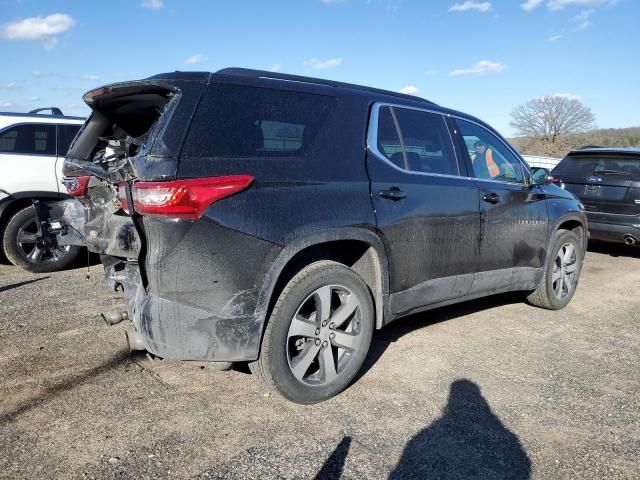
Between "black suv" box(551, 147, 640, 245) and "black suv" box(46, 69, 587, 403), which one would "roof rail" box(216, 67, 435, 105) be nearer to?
"black suv" box(46, 69, 587, 403)

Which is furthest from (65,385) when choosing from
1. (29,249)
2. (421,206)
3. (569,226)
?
(569,226)

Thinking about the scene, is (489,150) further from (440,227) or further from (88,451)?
(88,451)

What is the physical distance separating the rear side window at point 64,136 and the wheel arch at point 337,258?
16.3 feet

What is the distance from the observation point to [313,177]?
10.3 ft

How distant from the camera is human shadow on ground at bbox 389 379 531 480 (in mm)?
2650

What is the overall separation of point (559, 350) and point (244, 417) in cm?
268

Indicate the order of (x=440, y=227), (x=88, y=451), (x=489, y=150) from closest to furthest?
(x=88, y=451) → (x=440, y=227) → (x=489, y=150)

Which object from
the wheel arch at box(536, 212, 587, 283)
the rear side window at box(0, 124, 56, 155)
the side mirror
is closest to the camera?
the side mirror

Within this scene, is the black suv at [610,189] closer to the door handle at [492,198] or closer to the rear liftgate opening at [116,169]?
the door handle at [492,198]

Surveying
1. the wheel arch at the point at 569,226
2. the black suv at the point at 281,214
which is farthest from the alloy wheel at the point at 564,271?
the black suv at the point at 281,214

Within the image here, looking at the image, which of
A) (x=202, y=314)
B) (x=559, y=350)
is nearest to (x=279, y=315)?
(x=202, y=314)

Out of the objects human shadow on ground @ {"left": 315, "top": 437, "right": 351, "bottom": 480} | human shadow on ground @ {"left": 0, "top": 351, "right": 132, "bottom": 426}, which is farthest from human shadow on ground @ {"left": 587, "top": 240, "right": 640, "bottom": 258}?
human shadow on ground @ {"left": 0, "top": 351, "right": 132, "bottom": 426}

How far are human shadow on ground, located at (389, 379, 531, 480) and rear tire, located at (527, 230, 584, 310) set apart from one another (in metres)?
2.28

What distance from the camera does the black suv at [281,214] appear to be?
2.76 meters
